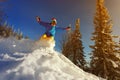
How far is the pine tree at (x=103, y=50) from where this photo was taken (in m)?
29.8

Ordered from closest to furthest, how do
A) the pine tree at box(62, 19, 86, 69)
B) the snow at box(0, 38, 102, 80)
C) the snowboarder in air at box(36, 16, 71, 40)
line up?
Result: the snow at box(0, 38, 102, 80) < the snowboarder in air at box(36, 16, 71, 40) < the pine tree at box(62, 19, 86, 69)

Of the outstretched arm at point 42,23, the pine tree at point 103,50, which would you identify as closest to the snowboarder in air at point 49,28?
the outstretched arm at point 42,23

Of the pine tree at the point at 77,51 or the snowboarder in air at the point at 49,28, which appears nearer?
the snowboarder in air at the point at 49,28

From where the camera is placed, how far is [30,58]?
11.5 meters

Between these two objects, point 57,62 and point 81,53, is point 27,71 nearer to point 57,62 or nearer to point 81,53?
point 57,62

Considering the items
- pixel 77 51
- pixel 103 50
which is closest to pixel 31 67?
pixel 103 50

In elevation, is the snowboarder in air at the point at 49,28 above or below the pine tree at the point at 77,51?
above

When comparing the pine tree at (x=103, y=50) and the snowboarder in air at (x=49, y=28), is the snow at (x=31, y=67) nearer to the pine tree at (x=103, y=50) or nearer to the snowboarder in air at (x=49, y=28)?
the snowboarder in air at (x=49, y=28)

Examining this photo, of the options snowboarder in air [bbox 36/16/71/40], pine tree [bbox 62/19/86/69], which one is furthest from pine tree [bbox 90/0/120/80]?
snowboarder in air [bbox 36/16/71/40]

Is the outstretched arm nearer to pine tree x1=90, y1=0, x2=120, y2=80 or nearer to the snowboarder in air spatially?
the snowboarder in air

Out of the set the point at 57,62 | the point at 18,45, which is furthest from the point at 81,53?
the point at 57,62

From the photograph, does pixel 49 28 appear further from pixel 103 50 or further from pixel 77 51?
pixel 77 51

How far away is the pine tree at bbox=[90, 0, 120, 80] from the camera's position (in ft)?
97.9

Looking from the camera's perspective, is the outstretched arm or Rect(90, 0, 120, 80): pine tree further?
Rect(90, 0, 120, 80): pine tree
